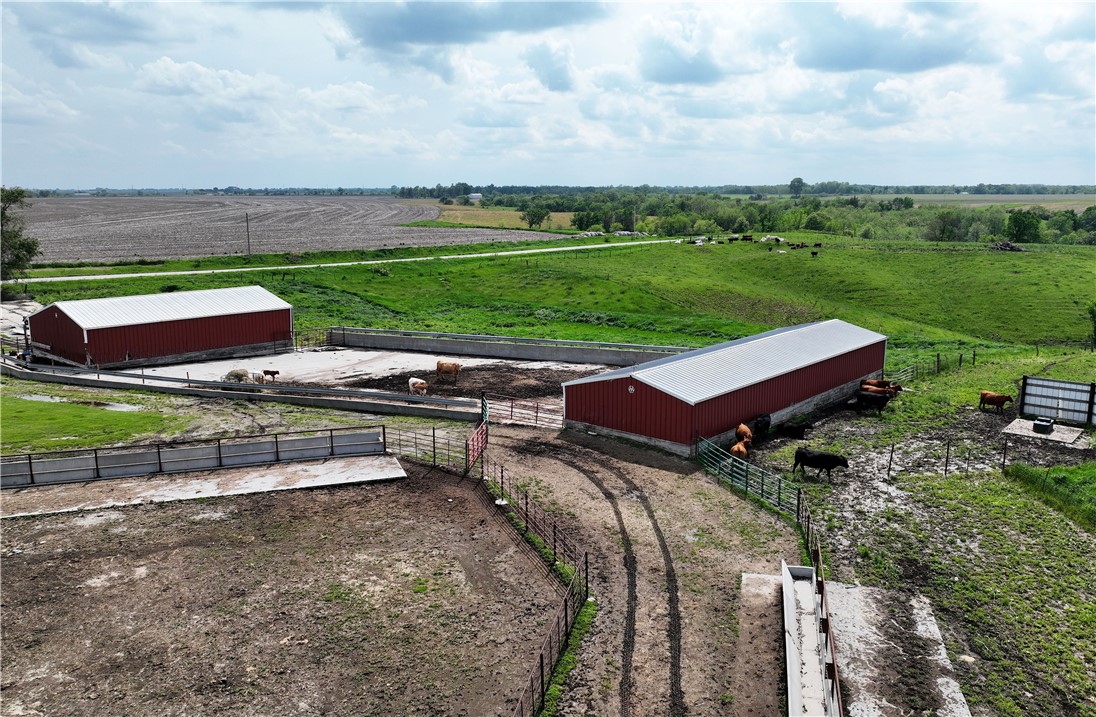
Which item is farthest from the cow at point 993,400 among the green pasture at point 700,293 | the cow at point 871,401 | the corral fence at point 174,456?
the corral fence at point 174,456

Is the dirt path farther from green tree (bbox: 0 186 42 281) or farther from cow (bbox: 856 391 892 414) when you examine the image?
green tree (bbox: 0 186 42 281)

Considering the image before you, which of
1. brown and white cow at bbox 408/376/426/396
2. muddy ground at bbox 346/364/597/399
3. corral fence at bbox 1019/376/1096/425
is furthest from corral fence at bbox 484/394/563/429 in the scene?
corral fence at bbox 1019/376/1096/425

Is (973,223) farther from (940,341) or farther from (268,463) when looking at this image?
(268,463)

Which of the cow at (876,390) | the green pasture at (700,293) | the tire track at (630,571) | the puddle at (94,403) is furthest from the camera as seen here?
the green pasture at (700,293)

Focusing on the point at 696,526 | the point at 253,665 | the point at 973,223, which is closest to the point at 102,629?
the point at 253,665

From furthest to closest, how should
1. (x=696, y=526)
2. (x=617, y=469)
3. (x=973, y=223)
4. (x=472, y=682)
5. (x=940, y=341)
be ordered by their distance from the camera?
(x=973, y=223)
(x=940, y=341)
(x=617, y=469)
(x=696, y=526)
(x=472, y=682)

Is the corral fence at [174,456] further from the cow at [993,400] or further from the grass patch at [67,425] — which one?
the cow at [993,400]

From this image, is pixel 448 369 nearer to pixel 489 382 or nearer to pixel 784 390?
pixel 489 382
